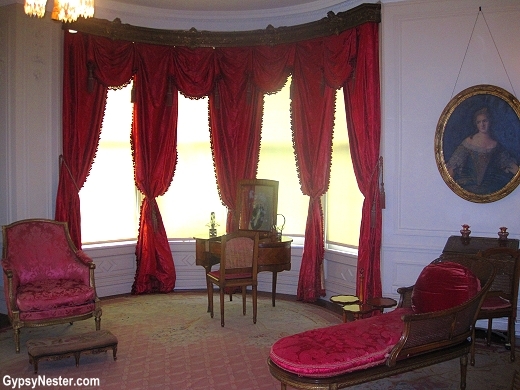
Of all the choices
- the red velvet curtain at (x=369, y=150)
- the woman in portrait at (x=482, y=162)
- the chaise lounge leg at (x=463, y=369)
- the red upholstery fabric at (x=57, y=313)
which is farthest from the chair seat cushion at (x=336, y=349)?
the red upholstery fabric at (x=57, y=313)

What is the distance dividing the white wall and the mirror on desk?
1.42m

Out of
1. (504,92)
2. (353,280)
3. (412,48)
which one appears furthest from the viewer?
(353,280)

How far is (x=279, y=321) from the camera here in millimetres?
5816

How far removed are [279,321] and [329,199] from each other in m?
1.82

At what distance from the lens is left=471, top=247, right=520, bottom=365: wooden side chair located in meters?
4.59

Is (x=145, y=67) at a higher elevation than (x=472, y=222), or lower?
higher

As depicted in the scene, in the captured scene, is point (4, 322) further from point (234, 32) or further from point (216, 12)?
point (216, 12)

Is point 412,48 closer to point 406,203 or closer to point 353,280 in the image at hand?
point 406,203

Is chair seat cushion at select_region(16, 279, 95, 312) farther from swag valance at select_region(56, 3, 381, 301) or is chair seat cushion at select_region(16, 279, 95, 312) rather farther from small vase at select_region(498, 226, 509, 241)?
small vase at select_region(498, 226, 509, 241)

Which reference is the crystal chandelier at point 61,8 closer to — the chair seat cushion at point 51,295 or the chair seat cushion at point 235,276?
the chair seat cushion at point 51,295

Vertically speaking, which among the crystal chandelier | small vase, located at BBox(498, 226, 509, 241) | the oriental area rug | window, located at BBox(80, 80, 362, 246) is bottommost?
the oriental area rug

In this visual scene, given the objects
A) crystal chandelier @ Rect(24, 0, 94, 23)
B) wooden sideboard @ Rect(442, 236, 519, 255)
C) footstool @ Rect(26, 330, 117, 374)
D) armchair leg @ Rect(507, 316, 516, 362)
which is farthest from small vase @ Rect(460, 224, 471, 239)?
crystal chandelier @ Rect(24, 0, 94, 23)

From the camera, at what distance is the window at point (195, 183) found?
22.1 ft

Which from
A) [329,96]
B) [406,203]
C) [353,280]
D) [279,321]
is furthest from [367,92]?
[279,321]
